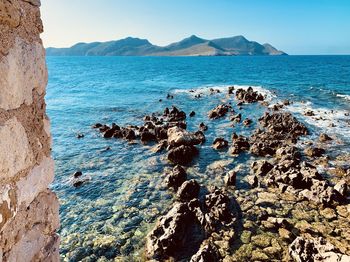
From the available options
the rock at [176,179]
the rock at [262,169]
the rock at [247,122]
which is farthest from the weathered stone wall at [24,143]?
the rock at [247,122]

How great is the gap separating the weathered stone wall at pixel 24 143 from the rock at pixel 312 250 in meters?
8.11

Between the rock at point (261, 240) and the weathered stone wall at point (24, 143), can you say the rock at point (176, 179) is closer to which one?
the rock at point (261, 240)

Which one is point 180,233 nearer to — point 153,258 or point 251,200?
point 153,258

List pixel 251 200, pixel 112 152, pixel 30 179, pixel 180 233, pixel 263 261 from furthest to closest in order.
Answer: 1. pixel 112 152
2. pixel 251 200
3. pixel 180 233
4. pixel 263 261
5. pixel 30 179

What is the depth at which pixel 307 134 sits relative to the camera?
24922mm

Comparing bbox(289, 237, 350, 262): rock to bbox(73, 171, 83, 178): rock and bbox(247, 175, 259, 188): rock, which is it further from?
bbox(73, 171, 83, 178): rock

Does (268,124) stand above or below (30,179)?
below

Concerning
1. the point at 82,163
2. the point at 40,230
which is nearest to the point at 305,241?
the point at 40,230

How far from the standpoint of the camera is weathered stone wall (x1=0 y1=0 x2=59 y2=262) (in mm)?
2756

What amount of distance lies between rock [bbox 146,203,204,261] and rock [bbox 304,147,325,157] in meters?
11.2

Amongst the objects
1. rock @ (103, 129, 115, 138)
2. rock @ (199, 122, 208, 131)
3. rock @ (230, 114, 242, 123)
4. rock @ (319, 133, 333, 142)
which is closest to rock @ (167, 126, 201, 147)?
rock @ (199, 122, 208, 131)

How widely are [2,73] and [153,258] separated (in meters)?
8.74

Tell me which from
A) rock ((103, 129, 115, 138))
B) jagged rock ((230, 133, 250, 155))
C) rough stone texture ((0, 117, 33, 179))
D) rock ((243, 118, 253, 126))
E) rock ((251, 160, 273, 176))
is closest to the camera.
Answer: rough stone texture ((0, 117, 33, 179))

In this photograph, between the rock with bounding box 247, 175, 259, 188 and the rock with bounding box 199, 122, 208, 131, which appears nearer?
the rock with bounding box 247, 175, 259, 188
